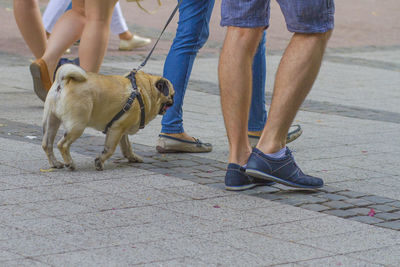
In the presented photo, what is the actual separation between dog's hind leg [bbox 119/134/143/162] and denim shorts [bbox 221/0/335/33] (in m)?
0.93

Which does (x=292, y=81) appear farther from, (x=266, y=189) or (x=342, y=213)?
(x=342, y=213)

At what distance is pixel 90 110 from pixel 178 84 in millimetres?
969

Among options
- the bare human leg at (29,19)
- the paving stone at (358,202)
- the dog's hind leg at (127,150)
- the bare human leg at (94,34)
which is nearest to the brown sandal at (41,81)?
the bare human leg at (94,34)

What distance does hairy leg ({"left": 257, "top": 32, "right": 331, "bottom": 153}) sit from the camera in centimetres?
416

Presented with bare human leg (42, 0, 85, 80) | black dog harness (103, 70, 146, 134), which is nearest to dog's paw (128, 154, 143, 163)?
black dog harness (103, 70, 146, 134)

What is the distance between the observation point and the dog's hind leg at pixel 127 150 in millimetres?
4746

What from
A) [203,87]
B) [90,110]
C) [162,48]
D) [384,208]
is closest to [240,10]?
[90,110]

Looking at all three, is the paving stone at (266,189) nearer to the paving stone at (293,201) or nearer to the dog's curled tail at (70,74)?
the paving stone at (293,201)

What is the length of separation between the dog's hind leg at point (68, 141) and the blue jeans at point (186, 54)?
2.89ft

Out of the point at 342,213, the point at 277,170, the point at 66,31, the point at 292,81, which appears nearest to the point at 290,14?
the point at 292,81

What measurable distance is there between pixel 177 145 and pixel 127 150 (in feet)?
1.64

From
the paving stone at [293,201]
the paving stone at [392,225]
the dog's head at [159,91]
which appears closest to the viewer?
the paving stone at [392,225]

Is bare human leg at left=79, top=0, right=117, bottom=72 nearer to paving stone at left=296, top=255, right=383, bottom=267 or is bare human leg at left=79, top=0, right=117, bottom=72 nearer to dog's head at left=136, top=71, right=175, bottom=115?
dog's head at left=136, top=71, right=175, bottom=115

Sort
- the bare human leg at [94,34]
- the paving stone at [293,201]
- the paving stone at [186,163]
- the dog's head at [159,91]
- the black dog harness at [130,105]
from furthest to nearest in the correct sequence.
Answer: the bare human leg at [94,34] < the paving stone at [186,163] < the dog's head at [159,91] < the black dog harness at [130,105] < the paving stone at [293,201]
